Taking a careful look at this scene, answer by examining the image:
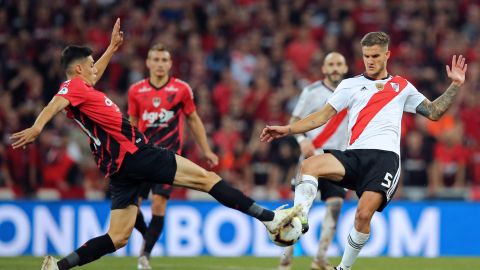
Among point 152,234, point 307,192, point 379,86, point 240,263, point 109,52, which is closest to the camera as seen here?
point 307,192

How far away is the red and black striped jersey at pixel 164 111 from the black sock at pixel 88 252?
2.63m

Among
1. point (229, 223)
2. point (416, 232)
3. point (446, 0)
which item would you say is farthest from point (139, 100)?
point (446, 0)

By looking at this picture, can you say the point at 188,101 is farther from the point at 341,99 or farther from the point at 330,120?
the point at 341,99

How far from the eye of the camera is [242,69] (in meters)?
19.5

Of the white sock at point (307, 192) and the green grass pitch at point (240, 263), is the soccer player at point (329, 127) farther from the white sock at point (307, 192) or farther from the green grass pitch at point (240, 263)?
the white sock at point (307, 192)

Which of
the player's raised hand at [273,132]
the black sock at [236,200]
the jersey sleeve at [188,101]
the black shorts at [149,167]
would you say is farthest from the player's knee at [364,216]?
the jersey sleeve at [188,101]

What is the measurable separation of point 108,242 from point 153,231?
2257 mm

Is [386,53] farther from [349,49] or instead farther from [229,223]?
[349,49]

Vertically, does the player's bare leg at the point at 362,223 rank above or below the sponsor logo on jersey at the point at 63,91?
below

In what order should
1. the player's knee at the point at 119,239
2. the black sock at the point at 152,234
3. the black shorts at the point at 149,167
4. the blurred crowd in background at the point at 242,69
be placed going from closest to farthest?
the black shorts at the point at 149,167 < the player's knee at the point at 119,239 < the black sock at the point at 152,234 < the blurred crowd in background at the point at 242,69

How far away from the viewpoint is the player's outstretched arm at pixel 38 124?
8.11 meters

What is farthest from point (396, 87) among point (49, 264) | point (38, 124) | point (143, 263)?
point (143, 263)

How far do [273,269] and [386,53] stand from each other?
12.8ft

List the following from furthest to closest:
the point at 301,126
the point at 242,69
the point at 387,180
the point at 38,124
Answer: the point at 242,69 < the point at 301,126 < the point at 387,180 < the point at 38,124
